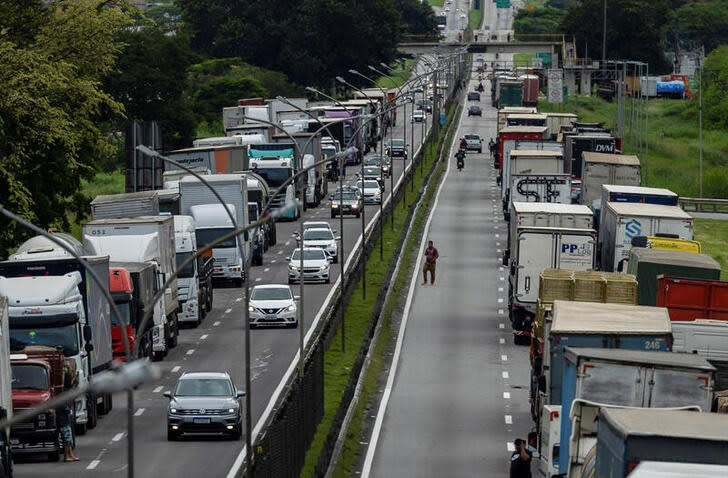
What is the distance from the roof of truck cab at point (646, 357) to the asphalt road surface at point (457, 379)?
5.37 meters

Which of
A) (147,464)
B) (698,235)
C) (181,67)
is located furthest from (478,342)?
(181,67)

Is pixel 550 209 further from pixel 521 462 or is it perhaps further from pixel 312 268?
pixel 521 462

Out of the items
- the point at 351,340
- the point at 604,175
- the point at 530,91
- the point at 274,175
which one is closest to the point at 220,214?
the point at 351,340

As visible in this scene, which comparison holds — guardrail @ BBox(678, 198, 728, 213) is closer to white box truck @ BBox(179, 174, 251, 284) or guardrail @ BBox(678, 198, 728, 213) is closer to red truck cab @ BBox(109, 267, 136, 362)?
white box truck @ BBox(179, 174, 251, 284)

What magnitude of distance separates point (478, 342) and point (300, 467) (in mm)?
20941

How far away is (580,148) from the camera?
88.1m

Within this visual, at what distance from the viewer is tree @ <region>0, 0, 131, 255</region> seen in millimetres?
61688

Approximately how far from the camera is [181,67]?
114500mm

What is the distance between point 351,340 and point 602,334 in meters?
16.6

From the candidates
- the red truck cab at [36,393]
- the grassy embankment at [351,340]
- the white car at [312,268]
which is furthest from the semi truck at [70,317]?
the white car at [312,268]

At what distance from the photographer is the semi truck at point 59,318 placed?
38.8 m

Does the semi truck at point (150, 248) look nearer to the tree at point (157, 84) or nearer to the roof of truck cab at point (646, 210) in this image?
the roof of truck cab at point (646, 210)

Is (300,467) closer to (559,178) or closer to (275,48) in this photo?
(559,178)

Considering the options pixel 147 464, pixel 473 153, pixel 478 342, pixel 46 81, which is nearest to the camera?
pixel 147 464
